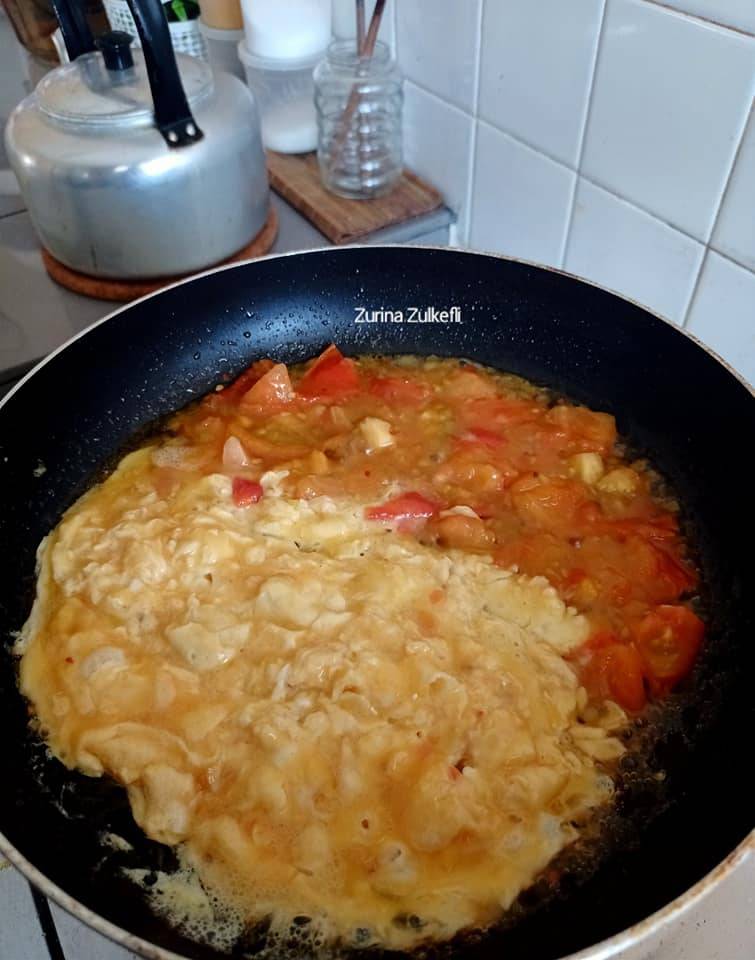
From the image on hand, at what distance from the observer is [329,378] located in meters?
1.44

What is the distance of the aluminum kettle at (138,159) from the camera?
4.47 ft

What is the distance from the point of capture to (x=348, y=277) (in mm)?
1465

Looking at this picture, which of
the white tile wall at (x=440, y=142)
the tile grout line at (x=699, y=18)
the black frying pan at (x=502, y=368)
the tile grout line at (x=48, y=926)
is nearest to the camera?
the black frying pan at (x=502, y=368)

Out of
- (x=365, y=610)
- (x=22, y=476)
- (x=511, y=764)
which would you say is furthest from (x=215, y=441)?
(x=511, y=764)

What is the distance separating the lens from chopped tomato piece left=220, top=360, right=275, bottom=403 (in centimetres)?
142

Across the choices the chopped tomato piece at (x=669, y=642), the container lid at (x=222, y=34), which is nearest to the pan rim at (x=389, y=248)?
the chopped tomato piece at (x=669, y=642)

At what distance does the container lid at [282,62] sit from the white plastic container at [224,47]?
17 centimetres

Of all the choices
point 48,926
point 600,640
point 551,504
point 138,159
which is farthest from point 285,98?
point 48,926

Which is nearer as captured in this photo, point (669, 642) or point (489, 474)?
point (669, 642)

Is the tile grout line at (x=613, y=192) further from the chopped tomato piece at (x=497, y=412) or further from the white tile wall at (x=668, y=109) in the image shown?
the chopped tomato piece at (x=497, y=412)

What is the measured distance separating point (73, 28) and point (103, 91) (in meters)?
0.24

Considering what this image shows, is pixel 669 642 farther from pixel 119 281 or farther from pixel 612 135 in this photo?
pixel 119 281

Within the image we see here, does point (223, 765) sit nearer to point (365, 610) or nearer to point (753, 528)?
point (365, 610)

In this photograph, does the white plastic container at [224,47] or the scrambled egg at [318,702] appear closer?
the scrambled egg at [318,702]
